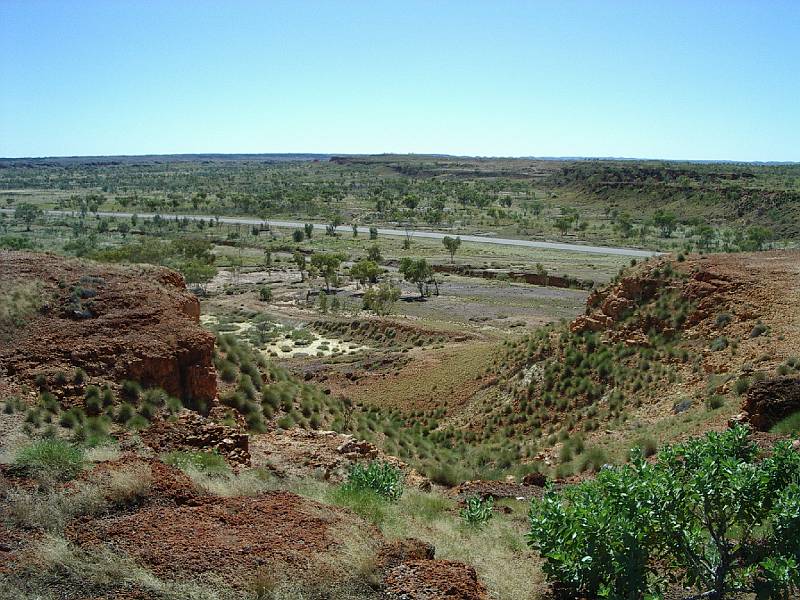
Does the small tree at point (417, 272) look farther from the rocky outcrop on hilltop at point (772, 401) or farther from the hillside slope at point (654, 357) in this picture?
the rocky outcrop on hilltop at point (772, 401)

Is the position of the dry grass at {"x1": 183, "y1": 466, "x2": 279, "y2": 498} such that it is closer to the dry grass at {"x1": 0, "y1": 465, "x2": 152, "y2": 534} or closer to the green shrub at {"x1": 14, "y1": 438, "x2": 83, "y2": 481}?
the dry grass at {"x1": 0, "y1": 465, "x2": 152, "y2": 534}

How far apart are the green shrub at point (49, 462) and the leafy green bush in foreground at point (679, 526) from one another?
19.2ft

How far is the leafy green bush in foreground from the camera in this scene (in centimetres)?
583

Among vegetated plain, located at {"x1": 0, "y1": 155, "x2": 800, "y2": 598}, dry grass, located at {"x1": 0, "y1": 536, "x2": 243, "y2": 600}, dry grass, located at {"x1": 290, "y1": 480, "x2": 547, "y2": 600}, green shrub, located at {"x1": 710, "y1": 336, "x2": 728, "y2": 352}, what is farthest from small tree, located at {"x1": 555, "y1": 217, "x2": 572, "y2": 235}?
dry grass, located at {"x1": 0, "y1": 536, "x2": 243, "y2": 600}

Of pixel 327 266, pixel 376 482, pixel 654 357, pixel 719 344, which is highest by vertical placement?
pixel 719 344

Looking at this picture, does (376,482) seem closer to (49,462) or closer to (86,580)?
(49,462)

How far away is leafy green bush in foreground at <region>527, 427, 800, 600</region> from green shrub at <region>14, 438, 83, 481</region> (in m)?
5.86

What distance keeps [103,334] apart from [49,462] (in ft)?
19.6

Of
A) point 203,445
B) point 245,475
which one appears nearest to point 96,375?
point 203,445

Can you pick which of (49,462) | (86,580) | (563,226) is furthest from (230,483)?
Result: (563,226)

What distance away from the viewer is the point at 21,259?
55.8ft

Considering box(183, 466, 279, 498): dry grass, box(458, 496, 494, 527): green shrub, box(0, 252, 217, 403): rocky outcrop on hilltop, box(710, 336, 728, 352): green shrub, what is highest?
box(0, 252, 217, 403): rocky outcrop on hilltop

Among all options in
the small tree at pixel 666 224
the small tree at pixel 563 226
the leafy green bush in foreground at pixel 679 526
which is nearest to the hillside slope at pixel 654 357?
the leafy green bush in foreground at pixel 679 526

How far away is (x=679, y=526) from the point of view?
6199mm
